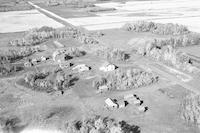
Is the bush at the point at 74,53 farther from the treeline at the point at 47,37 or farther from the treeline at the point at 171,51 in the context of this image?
the treeline at the point at 171,51

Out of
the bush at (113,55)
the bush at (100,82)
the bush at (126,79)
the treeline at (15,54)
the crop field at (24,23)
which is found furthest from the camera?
the crop field at (24,23)

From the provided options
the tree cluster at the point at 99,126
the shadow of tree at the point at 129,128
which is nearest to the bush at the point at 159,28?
the shadow of tree at the point at 129,128

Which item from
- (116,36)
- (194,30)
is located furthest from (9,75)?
(194,30)

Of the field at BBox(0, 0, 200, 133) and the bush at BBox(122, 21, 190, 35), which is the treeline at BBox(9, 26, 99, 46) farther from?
the bush at BBox(122, 21, 190, 35)

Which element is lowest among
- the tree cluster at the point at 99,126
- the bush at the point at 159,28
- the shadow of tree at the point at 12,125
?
the shadow of tree at the point at 12,125

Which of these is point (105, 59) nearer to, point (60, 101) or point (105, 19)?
point (60, 101)

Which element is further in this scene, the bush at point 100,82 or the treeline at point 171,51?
the treeline at point 171,51

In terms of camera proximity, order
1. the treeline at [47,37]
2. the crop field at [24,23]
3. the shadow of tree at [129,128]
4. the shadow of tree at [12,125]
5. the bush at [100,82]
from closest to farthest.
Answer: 1. the shadow of tree at [129,128]
2. the shadow of tree at [12,125]
3. the bush at [100,82]
4. the treeline at [47,37]
5. the crop field at [24,23]
